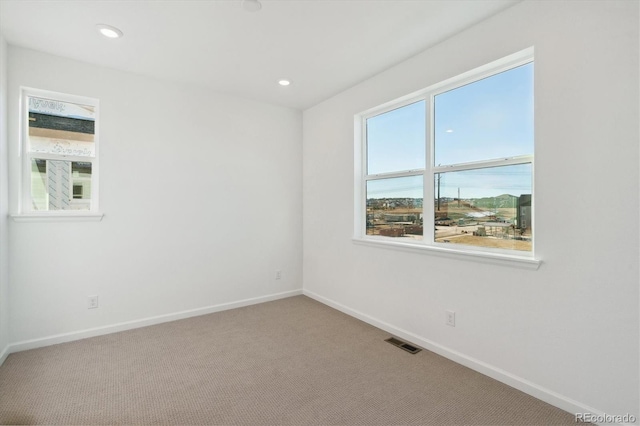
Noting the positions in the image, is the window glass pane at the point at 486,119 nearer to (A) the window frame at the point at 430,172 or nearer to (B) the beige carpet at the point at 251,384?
(A) the window frame at the point at 430,172

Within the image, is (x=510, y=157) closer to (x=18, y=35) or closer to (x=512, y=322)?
(x=512, y=322)

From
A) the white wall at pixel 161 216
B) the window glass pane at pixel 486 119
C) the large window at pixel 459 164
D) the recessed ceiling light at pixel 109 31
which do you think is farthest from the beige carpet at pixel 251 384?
the recessed ceiling light at pixel 109 31

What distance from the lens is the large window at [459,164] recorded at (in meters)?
2.27

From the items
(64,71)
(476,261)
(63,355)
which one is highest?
(64,71)

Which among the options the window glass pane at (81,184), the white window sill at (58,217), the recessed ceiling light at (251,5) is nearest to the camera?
the recessed ceiling light at (251,5)

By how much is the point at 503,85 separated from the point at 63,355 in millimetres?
4292

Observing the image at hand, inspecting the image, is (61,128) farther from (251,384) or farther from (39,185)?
(251,384)

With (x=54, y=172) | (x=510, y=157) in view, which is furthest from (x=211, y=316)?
(x=510, y=157)

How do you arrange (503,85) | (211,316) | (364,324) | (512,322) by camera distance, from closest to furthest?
(512,322)
(503,85)
(364,324)
(211,316)

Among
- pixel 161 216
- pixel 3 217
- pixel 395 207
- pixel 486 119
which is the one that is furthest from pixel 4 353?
pixel 486 119

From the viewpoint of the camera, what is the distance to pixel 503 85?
2.38m

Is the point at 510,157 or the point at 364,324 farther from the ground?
the point at 510,157

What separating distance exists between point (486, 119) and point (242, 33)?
211 cm

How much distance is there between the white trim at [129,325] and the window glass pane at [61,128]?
5.74 ft
